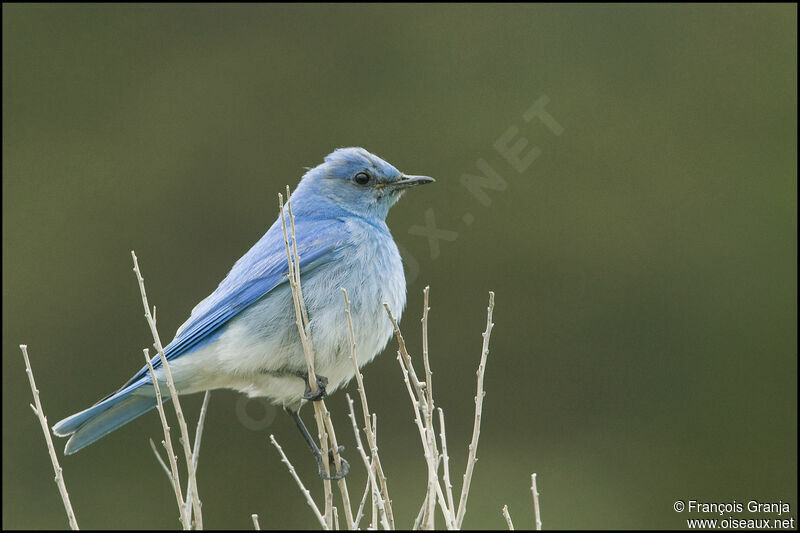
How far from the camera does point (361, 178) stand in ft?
15.9

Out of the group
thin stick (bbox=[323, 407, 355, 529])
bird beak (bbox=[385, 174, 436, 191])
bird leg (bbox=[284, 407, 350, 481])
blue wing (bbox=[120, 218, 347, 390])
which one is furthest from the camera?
bird beak (bbox=[385, 174, 436, 191])

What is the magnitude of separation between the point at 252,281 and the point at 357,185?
0.81 meters

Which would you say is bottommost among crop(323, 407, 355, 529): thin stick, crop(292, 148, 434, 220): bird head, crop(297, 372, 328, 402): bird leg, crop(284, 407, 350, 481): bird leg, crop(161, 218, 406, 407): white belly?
crop(284, 407, 350, 481): bird leg

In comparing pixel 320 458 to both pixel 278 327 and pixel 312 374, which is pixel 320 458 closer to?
pixel 278 327

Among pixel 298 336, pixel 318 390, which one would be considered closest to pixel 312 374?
pixel 318 390

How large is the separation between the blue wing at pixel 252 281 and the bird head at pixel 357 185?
1.13 ft

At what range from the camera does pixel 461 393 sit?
843 centimetres

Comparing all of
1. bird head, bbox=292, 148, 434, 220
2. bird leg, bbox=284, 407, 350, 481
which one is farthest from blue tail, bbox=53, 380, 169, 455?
bird head, bbox=292, 148, 434, 220

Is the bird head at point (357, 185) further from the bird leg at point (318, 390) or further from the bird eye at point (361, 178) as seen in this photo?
the bird leg at point (318, 390)

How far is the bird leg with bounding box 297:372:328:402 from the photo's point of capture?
364 cm

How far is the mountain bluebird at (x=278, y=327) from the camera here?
4.18 metres

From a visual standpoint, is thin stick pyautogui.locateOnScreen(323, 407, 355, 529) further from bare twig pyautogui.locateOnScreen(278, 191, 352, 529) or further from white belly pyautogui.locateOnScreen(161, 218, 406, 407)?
white belly pyautogui.locateOnScreen(161, 218, 406, 407)

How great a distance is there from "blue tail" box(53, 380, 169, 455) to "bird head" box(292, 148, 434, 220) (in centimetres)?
120

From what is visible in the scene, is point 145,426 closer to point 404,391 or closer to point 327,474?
point 404,391
